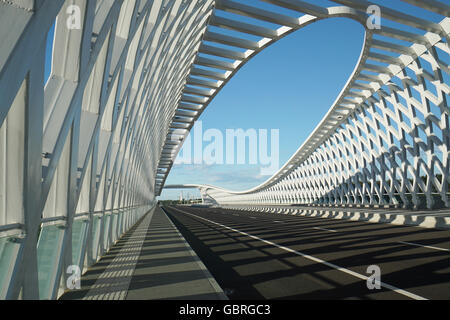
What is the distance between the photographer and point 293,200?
242 feet

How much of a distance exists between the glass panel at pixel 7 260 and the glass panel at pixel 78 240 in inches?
129

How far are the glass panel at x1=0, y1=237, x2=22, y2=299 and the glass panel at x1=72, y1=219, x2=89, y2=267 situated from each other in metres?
3.27

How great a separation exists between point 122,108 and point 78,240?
4.87 meters

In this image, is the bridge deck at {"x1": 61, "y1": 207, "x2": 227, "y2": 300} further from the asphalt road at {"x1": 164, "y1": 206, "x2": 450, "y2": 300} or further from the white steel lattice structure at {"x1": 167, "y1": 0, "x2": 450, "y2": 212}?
the white steel lattice structure at {"x1": 167, "y1": 0, "x2": 450, "y2": 212}

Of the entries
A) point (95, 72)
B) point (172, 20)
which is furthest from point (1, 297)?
point (172, 20)

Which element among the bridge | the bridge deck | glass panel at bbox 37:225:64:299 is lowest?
the bridge deck

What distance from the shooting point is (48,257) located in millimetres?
5449

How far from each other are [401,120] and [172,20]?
78.7 ft

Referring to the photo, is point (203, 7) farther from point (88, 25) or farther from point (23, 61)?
point (23, 61)

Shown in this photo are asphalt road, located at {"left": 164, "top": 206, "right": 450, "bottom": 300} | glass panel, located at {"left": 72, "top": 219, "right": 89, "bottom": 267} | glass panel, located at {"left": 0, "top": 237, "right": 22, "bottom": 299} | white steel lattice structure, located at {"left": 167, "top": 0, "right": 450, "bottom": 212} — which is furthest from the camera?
white steel lattice structure, located at {"left": 167, "top": 0, "right": 450, "bottom": 212}

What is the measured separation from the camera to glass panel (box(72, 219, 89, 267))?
7.14m

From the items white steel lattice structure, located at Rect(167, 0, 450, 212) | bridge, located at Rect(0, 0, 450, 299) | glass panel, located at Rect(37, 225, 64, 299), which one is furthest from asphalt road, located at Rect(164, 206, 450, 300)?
white steel lattice structure, located at Rect(167, 0, 450, 212)

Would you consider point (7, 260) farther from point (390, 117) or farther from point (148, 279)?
point (390, 117)

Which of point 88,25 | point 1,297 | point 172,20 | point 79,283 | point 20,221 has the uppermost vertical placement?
point 172,20
